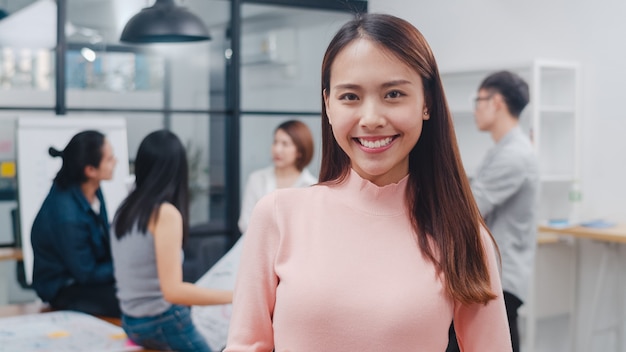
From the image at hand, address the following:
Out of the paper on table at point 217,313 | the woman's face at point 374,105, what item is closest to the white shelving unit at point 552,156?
the paper on table at point 217,313

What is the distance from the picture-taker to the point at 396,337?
97cm

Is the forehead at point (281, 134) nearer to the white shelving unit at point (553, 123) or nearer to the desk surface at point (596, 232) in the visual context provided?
the white shelving unit at point (553, 123)

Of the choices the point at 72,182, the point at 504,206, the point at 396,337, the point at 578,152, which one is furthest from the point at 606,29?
the point at 396,337

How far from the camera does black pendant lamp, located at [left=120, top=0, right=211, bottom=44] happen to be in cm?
354

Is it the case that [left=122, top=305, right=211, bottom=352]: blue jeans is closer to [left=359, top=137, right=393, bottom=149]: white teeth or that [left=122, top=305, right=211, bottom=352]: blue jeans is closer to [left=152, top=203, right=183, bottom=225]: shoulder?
[left=152, top=203, right=183, bottom=225]: shoulder

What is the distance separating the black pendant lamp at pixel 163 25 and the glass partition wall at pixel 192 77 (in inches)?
51.2

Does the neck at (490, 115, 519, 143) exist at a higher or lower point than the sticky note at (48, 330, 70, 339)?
higher

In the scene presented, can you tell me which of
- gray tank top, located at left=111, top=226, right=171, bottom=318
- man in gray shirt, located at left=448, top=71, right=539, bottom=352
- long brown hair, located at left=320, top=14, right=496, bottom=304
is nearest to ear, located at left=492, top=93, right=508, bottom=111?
man in gray shirt, located at left=448, top=71, right=539, bottom=352

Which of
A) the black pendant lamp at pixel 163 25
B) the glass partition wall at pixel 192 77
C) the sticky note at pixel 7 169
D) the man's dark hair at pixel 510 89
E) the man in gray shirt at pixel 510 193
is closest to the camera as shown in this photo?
the man in gray shirt at pixel 510 193

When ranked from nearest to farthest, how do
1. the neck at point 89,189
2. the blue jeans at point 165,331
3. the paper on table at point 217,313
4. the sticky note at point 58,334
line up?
the blue jeans at point 165,331, the sticky note at point 58,334, the paper on table at point 217,313, the neck at point 89,189

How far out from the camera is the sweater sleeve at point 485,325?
1.03m

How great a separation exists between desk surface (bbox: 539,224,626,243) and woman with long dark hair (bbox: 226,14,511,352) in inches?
116

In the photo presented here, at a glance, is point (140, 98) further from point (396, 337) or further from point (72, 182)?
point (396, 337)

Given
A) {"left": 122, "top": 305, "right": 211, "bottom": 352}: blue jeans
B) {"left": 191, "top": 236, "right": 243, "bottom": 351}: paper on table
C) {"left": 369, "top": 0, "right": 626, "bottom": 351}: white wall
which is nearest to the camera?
{"left": 122, "top": 305, "right": 211, "bottom": 352}: blue jeans
